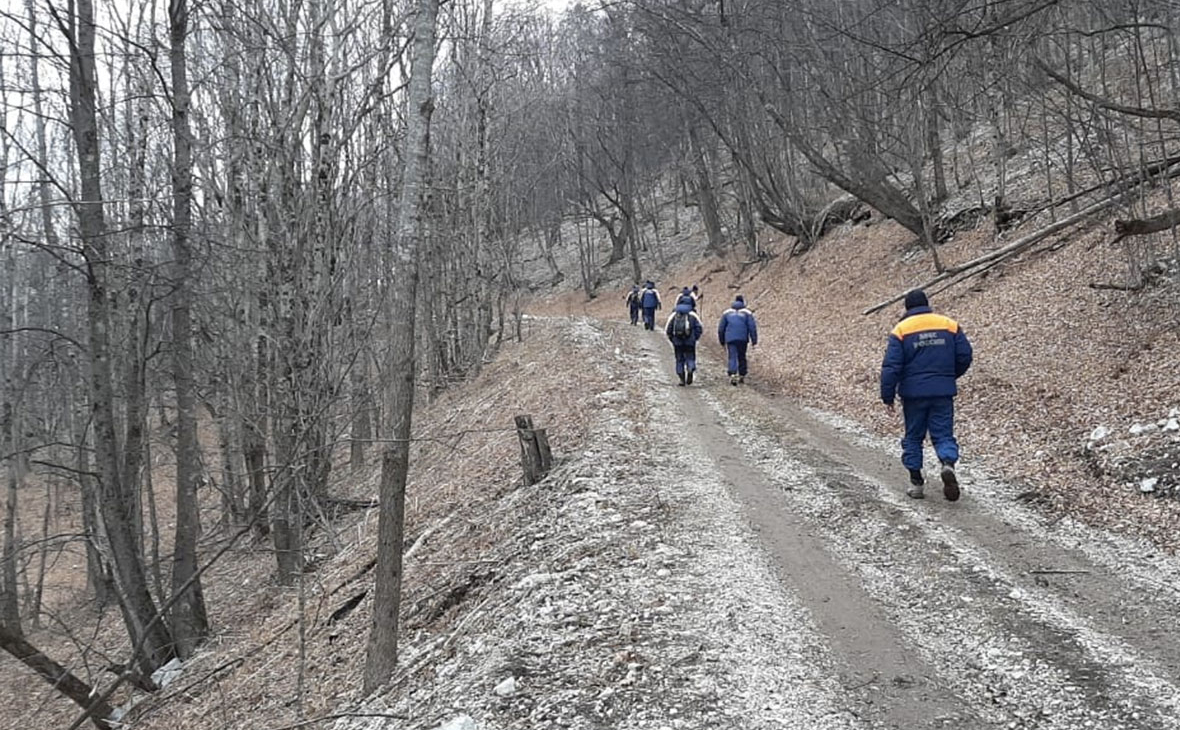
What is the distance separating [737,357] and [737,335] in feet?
1.62

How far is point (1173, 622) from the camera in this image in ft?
15.5

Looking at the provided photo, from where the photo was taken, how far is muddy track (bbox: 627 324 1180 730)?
4105mm

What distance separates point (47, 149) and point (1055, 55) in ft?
83.3

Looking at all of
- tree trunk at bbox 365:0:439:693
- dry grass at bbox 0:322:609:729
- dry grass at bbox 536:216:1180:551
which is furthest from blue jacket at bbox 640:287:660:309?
tree trunk at bbox 365:0:439:693

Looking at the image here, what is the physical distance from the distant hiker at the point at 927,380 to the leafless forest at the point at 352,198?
2800 mm

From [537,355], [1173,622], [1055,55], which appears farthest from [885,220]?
[1173,622]

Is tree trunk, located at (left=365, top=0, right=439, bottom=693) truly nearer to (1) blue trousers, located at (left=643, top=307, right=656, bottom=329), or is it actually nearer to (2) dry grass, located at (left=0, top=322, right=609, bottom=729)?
(2) dry grass, located at (left=0, top=322, right=609, bottom=729)

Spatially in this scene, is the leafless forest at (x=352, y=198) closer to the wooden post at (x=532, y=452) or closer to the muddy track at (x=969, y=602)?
the wooden post at (x=532, y=452)

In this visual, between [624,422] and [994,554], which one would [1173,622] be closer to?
[994,554]

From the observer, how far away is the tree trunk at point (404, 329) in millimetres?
5594

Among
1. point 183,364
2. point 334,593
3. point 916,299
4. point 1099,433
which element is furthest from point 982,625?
point 183,364

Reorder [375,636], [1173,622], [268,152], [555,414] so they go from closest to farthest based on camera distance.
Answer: [1173,622], [375,636], [268,152], [555,414]

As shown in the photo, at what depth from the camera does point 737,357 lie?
49.8 feet

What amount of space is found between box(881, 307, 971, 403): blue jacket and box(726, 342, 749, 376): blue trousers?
7299mm
